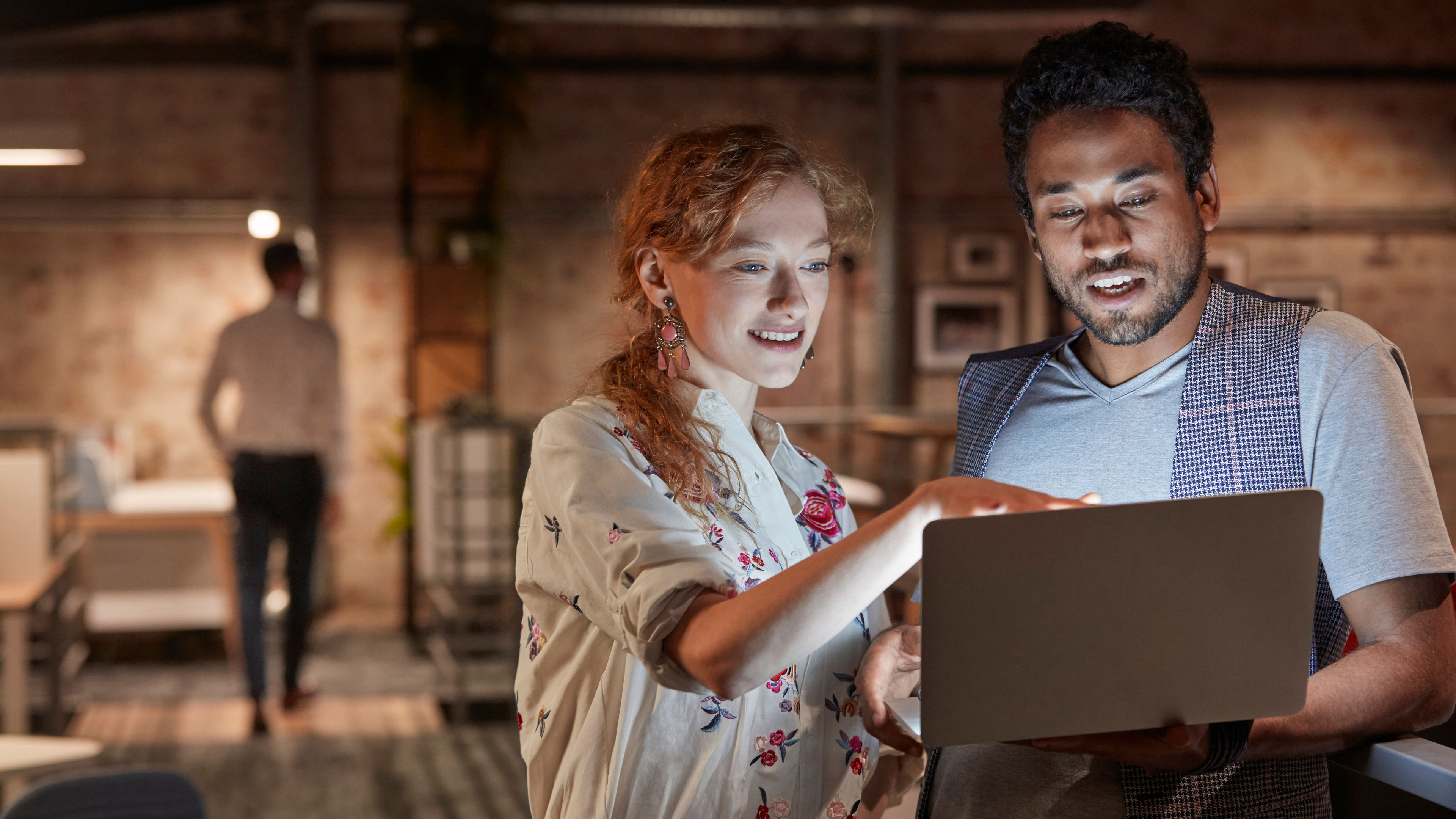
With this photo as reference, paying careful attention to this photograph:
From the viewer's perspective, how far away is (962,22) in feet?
21.3

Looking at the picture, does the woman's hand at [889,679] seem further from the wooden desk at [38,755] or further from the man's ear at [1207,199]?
the wooden desk at [38,755]

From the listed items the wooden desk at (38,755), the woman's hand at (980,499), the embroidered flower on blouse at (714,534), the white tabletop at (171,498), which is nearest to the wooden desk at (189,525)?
the white tabletop at (171,498)

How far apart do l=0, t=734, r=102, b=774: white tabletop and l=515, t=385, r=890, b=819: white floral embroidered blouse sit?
1.70 m

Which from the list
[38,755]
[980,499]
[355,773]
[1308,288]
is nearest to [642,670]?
[980,499]

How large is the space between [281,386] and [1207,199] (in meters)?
3.88

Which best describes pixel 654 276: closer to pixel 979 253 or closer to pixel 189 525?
pixel 189 525

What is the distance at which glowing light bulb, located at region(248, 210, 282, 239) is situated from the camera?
266 inches

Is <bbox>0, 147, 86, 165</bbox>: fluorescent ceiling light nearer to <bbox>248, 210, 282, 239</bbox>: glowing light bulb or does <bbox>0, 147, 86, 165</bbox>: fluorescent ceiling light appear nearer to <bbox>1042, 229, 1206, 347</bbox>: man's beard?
<bbox>248, 210, 282, 239</bbox>: glowing light bulb

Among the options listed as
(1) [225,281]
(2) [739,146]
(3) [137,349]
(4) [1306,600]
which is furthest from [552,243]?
(4) [1306,600]

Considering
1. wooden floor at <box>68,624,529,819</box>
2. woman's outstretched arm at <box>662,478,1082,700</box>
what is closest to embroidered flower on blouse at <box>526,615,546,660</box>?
woman's outstretched arm at <box>662,478,1082,700</box>

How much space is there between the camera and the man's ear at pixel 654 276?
51.5 inches

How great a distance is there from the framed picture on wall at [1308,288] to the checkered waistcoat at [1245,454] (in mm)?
7122

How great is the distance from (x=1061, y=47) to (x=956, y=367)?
6529 millimetres

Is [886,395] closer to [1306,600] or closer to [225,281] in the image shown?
[225,281]
